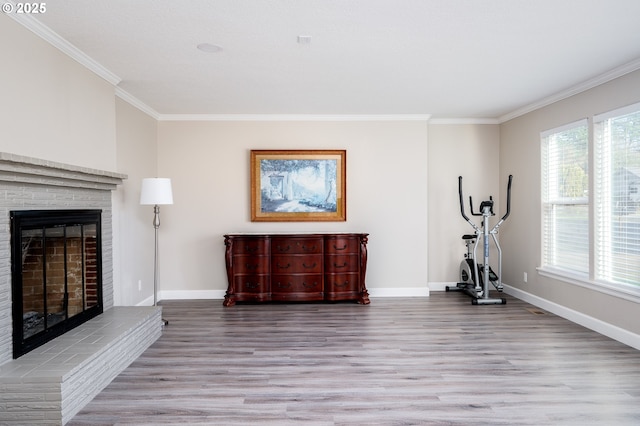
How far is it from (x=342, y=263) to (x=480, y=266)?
1.97 metres

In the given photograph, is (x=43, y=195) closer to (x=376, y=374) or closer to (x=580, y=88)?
(x=376, y=374)

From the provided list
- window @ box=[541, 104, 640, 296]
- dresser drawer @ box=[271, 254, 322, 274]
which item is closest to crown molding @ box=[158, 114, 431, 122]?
window @ box=[541, 104, 640, 296]

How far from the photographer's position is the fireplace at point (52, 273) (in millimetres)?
2635

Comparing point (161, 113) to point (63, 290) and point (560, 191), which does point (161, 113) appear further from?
point (560, 191)

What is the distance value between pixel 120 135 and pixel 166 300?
92.4 inches

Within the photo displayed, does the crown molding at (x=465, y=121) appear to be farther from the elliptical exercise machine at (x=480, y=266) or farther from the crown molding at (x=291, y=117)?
the elliptical exercise machine at (x=480, y=266)

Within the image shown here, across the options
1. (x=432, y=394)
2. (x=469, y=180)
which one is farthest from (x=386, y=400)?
(x=469, y=180)

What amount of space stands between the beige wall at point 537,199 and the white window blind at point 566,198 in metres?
0.11

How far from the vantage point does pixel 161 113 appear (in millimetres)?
5531

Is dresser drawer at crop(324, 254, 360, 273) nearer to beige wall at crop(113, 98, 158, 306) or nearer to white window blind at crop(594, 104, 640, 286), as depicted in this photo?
beige wall at crop(113, 98, 158, 306)

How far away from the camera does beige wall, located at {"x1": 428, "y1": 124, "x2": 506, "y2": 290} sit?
607 centimetres

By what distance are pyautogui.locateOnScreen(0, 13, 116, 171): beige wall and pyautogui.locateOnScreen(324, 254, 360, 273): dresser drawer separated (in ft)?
9.14

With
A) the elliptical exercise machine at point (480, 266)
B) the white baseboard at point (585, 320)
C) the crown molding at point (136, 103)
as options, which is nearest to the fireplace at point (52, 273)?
the crown molding at point (136, 103)

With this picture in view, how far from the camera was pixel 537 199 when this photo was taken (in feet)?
16.9
